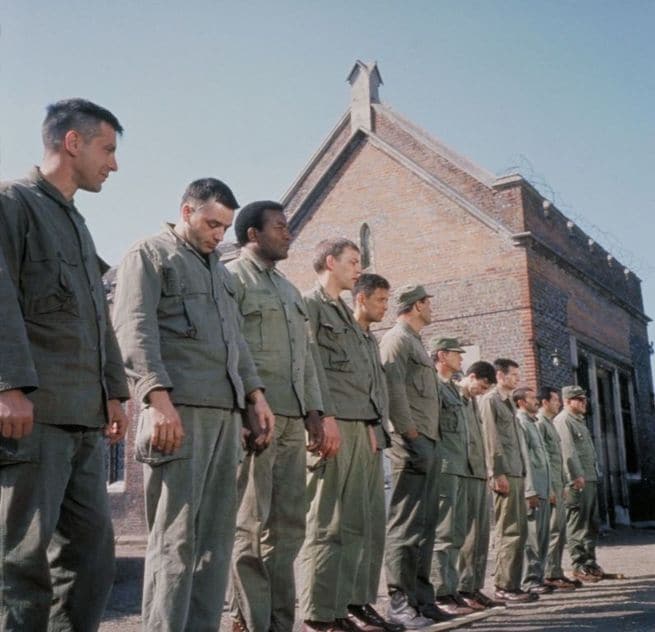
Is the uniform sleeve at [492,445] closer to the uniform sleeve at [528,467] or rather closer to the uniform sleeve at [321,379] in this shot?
the uniform sleeve at [528,467]

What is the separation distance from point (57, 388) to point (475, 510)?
5.37m

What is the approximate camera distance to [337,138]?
19.8m

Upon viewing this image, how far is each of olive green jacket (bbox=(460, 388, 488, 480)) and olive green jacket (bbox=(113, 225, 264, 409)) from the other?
13.2 feet

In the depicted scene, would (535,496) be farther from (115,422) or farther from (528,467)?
(115,422)

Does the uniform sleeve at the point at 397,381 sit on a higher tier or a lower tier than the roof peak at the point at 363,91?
lower

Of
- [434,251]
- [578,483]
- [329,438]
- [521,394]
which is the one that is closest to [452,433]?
[329,438]

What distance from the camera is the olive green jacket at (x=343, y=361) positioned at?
18.0ft

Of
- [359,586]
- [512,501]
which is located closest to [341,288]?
[359,586]

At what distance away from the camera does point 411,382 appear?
6.66 metres

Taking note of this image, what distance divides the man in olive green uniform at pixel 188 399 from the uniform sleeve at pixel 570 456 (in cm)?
730

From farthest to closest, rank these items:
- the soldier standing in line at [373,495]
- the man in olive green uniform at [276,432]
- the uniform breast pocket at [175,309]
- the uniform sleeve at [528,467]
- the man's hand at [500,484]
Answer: the uniform sleeve at [528,467], the man's hand at [500,484], the soldier standing in line at [373,495], the man in olive green uniform at [276,432], the uniform breast pocket at [175,309]

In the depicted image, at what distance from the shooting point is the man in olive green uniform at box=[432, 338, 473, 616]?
22.1ft

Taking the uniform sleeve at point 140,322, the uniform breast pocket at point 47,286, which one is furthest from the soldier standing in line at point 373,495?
the uniform breast pocket at point 47,286

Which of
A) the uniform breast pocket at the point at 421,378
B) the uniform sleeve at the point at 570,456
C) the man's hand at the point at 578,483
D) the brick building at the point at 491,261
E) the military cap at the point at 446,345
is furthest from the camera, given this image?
the brick building at the point at 491,261
